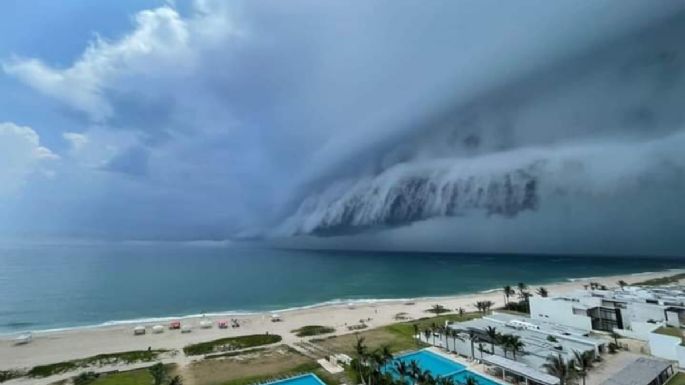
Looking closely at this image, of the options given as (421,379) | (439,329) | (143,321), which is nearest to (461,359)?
(439,329)

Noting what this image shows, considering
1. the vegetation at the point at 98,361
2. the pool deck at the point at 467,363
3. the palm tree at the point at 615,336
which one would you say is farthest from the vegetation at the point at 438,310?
the vegetation at the point at 98,361

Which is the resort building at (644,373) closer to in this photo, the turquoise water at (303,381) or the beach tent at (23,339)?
the turquoise water at (303,381)

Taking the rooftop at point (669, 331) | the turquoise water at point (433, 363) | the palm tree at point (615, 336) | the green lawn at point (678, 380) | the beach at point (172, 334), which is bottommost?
the beach at point (172, 334)

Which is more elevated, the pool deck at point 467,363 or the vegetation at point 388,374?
the vegetation at point 388,374

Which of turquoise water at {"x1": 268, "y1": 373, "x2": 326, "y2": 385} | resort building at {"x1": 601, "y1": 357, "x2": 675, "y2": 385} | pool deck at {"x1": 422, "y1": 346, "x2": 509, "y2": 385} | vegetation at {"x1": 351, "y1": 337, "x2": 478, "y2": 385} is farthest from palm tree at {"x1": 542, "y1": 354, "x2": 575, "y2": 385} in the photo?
turquoise water at {"x1": 268, "y1": 373, "x2": 326, "y2": 385}

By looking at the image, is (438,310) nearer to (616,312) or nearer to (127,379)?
(616,312)

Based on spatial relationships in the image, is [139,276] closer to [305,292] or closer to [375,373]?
[305,292]

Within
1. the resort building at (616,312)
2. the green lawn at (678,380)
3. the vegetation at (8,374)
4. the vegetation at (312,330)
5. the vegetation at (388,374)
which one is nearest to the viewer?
the vegetation at (388,374)
